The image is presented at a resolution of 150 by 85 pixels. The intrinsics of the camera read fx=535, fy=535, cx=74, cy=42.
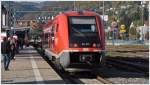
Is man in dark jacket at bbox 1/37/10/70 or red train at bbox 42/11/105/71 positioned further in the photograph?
man in dark jacket at bbox 1/37/10/70

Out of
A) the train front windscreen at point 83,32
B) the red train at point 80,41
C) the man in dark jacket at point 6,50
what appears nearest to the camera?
the red train at point 80,41

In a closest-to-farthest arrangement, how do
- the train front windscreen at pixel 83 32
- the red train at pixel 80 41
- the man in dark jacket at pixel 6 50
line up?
1. the red train at pixel 80 41
2. the train front windscreen at pixel 83 32
3. the man in dark jacket at pixel 6 50

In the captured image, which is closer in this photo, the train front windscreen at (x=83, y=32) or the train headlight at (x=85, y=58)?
the train headlight at (x=85, y=58)

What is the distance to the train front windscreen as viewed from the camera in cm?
2169

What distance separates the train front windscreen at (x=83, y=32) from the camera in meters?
21.7

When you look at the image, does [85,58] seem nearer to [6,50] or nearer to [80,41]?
[80,41]

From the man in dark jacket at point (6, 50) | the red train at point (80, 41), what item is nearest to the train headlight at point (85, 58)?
the red train at point (80, 41)

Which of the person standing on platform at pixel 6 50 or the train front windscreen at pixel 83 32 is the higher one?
the train front windscreen at pixel 83 32

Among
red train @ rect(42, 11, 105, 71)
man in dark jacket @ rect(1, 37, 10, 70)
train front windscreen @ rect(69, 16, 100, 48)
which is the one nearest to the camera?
red train @ rect(42, 11, 105, 71)

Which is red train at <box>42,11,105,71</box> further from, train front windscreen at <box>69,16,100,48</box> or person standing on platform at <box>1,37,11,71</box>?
person standing on platform at <box>1,37,11,71</box>

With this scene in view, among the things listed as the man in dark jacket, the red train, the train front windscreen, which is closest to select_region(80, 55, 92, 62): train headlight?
the red train

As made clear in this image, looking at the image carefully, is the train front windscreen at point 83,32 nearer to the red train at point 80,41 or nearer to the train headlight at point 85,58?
the red train at point 80,41

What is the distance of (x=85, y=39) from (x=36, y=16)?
247ft

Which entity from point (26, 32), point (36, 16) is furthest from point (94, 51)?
point (36, 16)
